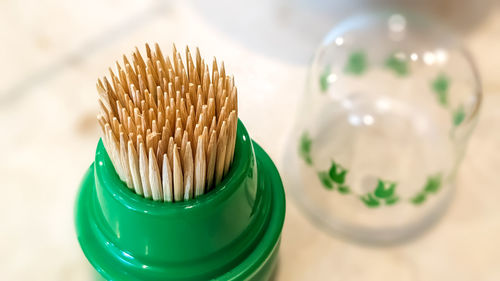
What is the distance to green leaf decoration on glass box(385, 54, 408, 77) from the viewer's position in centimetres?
54

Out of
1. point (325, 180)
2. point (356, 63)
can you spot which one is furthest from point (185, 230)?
point (356, 63)

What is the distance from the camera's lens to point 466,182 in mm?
477

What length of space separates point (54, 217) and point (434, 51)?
1.19 ft

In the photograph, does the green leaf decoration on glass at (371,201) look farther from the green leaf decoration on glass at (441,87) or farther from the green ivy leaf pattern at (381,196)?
the green leaf decoration on glass at (441,87)

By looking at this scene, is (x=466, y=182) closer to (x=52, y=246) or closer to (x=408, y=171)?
(x=408, y=171)

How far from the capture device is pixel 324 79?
0.52 meters

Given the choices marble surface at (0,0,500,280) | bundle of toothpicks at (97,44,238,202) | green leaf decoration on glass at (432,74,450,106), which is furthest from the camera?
green leaf decoration on glass at (432,74,450,106)

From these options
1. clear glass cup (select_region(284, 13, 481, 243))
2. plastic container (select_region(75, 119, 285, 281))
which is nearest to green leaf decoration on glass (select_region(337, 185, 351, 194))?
clear glass cup (select_region(284, 13, 481, 243))

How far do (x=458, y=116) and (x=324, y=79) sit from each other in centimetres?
12

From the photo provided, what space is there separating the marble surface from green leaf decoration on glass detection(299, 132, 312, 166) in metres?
0.02

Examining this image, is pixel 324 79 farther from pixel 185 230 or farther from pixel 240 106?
pixel 185 230

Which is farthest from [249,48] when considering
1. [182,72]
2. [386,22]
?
[182,72]

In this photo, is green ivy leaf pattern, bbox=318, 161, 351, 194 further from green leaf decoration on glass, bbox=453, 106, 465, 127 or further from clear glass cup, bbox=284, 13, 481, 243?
green leaf decoration on glass, bbox=453, 106, 465, 127

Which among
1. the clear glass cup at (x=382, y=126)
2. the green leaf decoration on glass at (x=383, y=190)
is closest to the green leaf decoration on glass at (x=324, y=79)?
the clear glass cup at (x=382, y=126)
